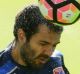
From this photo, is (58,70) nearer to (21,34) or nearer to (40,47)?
(40,47)

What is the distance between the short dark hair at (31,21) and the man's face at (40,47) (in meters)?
0.03

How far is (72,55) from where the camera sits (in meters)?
3.96

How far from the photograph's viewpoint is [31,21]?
7.49ft

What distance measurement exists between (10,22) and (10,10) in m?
0.25

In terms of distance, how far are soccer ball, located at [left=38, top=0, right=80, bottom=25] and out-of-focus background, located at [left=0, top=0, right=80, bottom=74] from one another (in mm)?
1740

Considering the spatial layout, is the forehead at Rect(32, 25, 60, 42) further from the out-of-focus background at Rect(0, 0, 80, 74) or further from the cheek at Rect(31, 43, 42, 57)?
the out-of-focus background at Rect(0, 0, 80, 74)

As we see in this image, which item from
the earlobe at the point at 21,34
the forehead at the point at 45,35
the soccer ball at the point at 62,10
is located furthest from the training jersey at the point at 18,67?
the soccer ball at the point at 62,10

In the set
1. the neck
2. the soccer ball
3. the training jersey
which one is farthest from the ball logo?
the soccer ball

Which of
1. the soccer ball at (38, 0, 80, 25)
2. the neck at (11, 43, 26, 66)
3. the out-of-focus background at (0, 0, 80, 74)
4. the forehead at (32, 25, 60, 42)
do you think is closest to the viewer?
the soccer ball at (38, 0, 80, 25)

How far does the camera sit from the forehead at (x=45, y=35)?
221cm

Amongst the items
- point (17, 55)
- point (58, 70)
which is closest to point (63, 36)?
point (58, 70)

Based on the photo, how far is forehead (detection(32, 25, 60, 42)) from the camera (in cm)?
221

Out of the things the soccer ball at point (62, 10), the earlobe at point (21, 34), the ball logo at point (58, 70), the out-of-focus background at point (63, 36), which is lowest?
the out-of-focus background at point (63, 36)

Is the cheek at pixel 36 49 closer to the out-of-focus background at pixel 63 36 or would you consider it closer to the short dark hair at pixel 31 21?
the short dark hair at pixel 31 21
